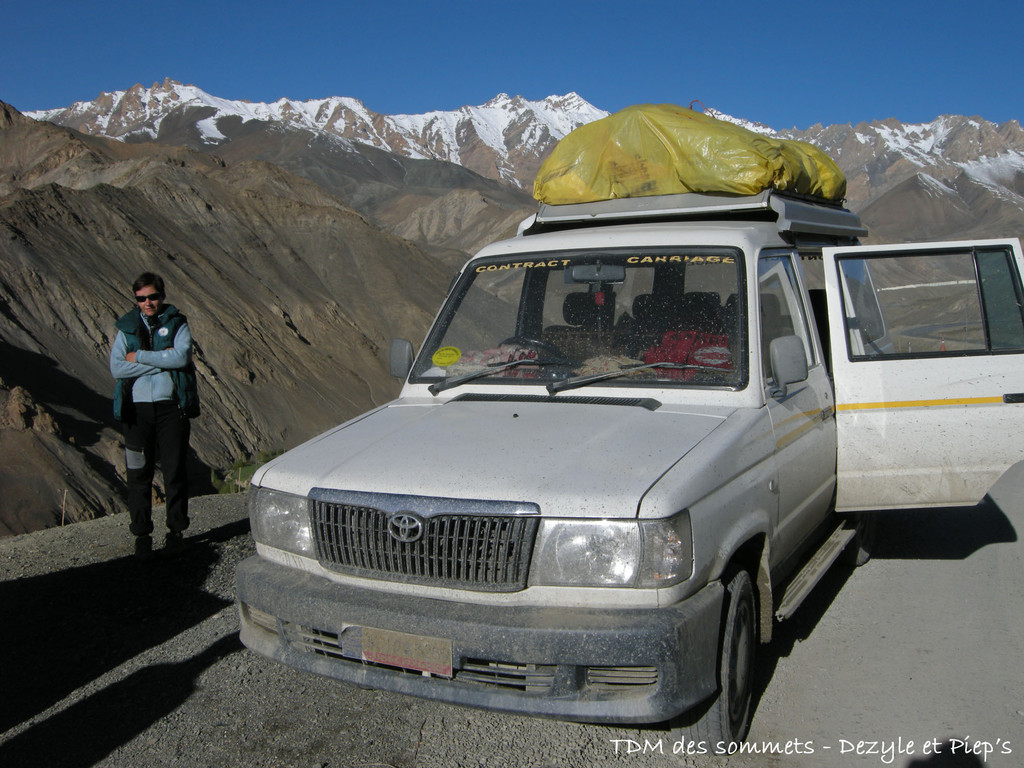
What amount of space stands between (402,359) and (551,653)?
2136 millimetres

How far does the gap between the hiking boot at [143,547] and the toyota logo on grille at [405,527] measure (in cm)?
316

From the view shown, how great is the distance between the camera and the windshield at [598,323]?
402 cm

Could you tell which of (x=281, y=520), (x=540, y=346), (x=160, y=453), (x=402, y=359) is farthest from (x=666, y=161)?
(x=160, y=453)

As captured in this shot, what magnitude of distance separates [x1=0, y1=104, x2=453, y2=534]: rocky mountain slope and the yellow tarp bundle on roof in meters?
7.17

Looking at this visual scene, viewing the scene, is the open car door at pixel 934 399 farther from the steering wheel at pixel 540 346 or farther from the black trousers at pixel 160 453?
the black trousers at pixel 160 453

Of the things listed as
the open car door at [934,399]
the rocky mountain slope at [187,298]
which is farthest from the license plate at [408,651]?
the rocky mountain slope at [187,298]

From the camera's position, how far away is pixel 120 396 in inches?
223

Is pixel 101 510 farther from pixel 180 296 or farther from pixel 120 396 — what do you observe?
pixel 180 296

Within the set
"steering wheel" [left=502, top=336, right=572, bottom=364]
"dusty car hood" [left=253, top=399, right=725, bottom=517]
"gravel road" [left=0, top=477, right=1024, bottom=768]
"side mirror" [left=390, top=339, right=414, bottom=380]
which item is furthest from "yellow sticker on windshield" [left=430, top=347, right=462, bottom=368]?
"gravel road" [left=0, top=477, right=1024, bottom=768]

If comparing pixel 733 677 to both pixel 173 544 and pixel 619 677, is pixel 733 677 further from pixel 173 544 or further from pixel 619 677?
pixel 173 544

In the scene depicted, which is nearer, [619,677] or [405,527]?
[619,677]

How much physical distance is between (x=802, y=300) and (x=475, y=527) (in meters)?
2.63

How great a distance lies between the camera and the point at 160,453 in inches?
227

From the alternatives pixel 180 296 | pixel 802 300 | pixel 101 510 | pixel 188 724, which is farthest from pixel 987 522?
pixel 180 296
